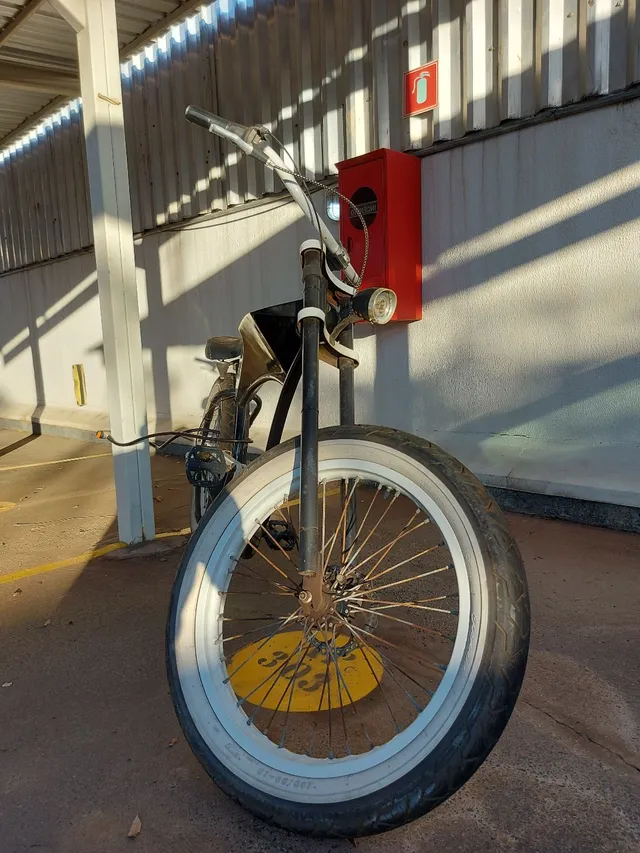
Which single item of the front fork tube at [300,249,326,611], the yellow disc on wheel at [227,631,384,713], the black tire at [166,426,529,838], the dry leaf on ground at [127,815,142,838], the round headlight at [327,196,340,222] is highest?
the round headlight at [327,196,340,222]

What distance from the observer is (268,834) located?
58.4 inches

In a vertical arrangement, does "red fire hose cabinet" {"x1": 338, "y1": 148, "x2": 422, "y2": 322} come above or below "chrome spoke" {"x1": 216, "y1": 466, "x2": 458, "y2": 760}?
above

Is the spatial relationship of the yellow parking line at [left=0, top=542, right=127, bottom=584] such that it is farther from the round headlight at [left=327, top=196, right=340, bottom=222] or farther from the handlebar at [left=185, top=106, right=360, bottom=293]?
the round headlight at [left=327, top=196, right=340, bottom=222]

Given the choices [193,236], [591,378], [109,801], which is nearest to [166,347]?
[193,236]

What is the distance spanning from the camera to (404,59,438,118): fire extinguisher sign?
4.27m

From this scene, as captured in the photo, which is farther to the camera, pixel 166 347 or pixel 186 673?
pixel 166 347

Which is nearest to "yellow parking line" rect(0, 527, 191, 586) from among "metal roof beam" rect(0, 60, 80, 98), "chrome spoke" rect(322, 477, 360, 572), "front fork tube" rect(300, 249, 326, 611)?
"chrome spoke" rect(322, 477, 360, 572)

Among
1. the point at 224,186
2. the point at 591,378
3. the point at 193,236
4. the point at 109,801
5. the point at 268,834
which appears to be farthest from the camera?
the point at 193,236

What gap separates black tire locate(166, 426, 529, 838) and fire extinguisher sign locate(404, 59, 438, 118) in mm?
3706

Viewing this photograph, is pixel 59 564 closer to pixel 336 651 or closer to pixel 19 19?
pixel 336 651

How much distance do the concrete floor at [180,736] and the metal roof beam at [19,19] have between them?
4.69 m

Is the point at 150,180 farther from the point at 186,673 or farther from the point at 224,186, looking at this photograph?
the point at 186,673

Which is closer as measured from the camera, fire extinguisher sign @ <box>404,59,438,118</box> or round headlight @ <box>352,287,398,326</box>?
round headlight @ <box>352,287,398,326</box>

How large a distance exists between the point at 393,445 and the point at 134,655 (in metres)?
1.52
